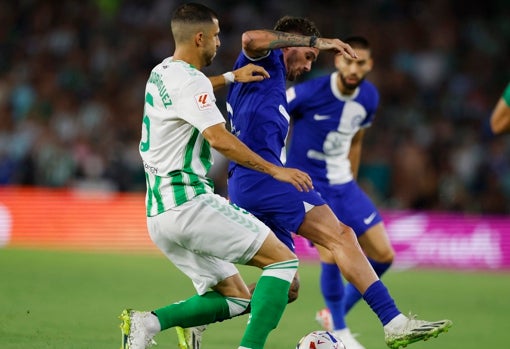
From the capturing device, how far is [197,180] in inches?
248

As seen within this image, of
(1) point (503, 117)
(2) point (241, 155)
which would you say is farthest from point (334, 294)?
(1) point (503, 117)

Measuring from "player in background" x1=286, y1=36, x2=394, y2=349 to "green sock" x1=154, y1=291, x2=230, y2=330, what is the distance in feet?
7.19

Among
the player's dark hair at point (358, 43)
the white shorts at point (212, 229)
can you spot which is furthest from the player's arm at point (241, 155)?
the player's dark hair at point (358, 43)

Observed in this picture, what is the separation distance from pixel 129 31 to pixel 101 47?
0.78 meters

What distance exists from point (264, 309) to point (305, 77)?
13.0 metres

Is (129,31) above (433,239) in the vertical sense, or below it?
above

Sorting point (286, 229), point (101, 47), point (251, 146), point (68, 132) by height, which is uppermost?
point (101, 47)

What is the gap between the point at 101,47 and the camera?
20.3 m

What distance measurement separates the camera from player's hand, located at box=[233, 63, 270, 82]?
22.5 ft

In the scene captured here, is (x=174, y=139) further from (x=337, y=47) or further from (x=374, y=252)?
(x=374, y=252)

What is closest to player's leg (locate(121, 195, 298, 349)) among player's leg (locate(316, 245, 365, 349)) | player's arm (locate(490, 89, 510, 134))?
player's arm (locate(490, 89, 510, 134))

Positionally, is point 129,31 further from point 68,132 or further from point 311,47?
point 311,47

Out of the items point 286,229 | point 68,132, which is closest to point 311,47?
point 286,229

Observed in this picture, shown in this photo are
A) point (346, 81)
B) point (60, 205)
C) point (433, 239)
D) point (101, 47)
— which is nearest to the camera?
point (346, 81)
